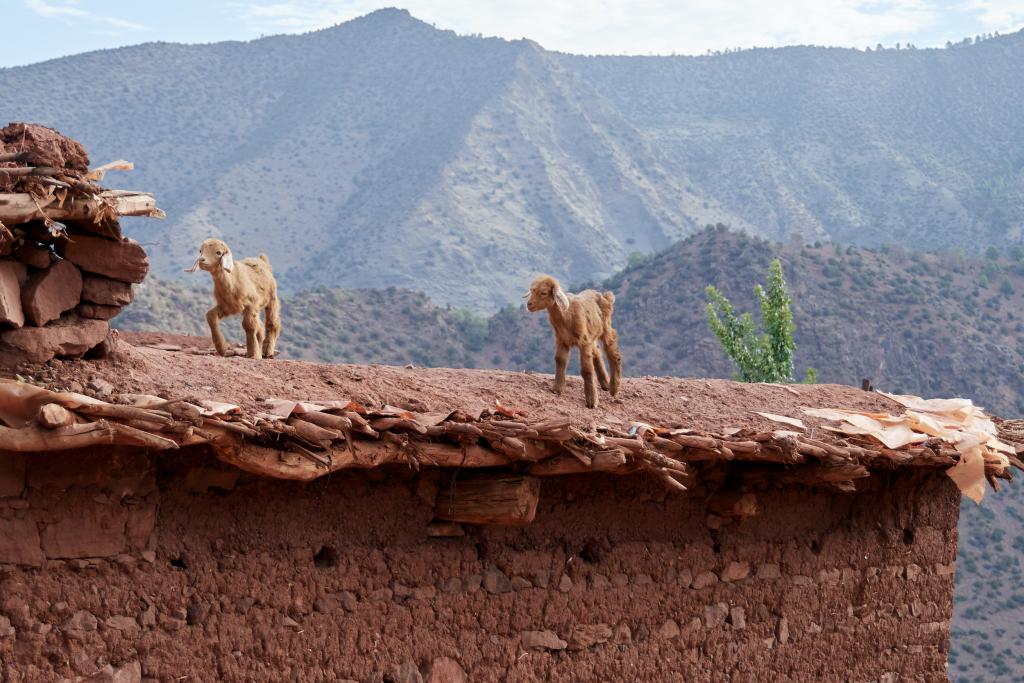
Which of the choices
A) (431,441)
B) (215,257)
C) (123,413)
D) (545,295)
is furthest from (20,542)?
(545,295)

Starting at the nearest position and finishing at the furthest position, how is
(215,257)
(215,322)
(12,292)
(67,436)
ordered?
(67,436)
(12,292)
(215,257)
(215,322)

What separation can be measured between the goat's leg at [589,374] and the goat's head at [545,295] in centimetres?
30

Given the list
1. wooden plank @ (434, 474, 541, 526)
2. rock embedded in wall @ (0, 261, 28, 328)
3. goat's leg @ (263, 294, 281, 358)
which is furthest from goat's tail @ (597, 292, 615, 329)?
rock embedded in wall @ (0, 261, 28, 328)

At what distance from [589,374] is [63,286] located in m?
3.36

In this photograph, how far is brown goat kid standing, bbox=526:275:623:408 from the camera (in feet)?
27.9

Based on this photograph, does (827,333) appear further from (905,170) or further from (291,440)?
(905,170)

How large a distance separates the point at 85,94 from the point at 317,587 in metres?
69.0

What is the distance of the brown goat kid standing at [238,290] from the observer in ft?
28.9

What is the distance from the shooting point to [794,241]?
4384 centimetres

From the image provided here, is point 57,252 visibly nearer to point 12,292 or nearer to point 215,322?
point 12,292

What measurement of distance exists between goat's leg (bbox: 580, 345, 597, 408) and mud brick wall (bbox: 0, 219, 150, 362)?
2910 millimetres

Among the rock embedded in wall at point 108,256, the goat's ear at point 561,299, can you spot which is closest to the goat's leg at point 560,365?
the goat's ear at point 561,299

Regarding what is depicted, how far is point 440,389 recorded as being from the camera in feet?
26.0

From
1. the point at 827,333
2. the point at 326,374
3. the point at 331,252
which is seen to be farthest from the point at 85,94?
the point at 326,374
